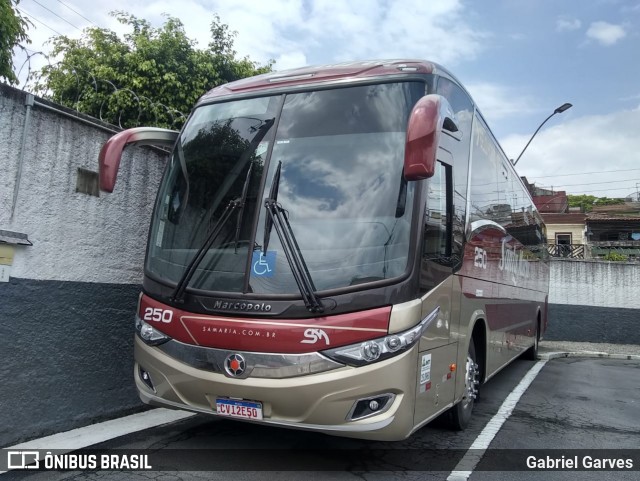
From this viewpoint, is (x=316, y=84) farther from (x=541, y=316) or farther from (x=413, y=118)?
(x=541, y=316)

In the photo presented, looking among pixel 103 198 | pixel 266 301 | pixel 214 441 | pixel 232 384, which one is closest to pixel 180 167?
pixel 103 198

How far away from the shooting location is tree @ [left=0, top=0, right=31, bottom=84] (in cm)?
722

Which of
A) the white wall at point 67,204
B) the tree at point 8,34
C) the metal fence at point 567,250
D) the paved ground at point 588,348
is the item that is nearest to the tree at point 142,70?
the tree at point 8,34

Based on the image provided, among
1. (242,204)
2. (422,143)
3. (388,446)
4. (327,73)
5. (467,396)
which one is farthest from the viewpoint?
(467,396)

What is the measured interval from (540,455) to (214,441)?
2.92 m

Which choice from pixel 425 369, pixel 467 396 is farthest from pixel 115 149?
pixel 467 396

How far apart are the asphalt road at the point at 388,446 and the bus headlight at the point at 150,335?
0.95m

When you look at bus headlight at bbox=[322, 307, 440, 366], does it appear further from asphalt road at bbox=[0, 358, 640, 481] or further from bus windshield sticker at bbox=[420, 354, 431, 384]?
asphalt road at bbox=[0, 358, 640, 481]

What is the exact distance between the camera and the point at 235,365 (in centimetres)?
384

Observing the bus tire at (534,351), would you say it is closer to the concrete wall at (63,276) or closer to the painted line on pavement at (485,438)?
the painted line on pavement at (485,438)

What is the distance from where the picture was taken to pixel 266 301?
3832 millimetres

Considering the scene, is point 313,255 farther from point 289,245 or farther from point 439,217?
point 439,217

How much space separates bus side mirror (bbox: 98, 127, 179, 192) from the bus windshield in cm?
50

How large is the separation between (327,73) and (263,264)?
1.79 meters
